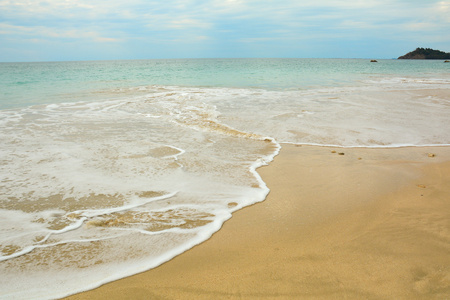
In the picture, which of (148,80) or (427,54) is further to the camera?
(427,54)

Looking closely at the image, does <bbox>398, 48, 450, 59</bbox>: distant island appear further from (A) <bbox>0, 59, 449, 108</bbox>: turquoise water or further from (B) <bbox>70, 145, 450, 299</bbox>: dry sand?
(B) <bbox>70, 145, 450, 299</bbox>: dry sand

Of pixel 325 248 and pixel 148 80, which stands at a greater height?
pixel 148 80

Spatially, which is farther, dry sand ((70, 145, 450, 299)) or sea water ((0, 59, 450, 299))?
sea water ((0, 59, 450, 299))

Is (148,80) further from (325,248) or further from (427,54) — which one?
(427,54)

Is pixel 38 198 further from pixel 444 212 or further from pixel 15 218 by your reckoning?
pixel 444 212

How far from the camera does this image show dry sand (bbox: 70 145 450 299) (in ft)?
6.84

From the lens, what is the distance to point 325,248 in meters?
2.56

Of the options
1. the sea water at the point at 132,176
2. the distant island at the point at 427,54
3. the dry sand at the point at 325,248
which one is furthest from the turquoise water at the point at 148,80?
the distant island at the point at 427,54

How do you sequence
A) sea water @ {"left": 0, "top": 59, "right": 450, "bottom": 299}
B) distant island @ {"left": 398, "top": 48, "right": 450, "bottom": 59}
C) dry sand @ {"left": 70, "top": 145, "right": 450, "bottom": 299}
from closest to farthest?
dry sand @ {"left": 70, "top": 145, "right": 450, "bottom": 299}
sea water @ {"left": 0, "top": 59, "right": 450, "bottom": 299}
distant island @ {"left": 398, "top": 48, "right": 450, "bottom": 59}

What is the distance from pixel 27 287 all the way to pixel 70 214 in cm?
110

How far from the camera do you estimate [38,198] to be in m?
3.57

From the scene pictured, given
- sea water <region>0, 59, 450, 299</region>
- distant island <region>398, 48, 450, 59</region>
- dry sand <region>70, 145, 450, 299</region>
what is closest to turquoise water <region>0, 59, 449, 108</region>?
sea water <region>0, 59, 450, 299</region>

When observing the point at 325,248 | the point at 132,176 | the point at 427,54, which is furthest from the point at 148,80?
the point at 427,54

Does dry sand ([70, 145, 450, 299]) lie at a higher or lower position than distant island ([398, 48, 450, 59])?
lower
